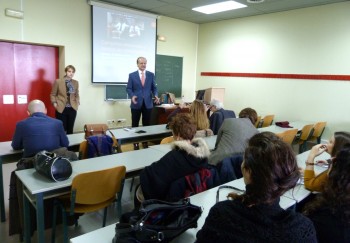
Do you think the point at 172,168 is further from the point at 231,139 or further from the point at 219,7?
the point at 219,7

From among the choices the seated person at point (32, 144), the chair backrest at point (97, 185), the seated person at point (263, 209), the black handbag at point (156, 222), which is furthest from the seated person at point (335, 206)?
the seated person at point (32, 144)

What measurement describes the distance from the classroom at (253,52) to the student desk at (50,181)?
3504 millimetres

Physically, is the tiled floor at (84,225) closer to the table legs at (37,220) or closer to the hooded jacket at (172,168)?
the table legs at (37,220)

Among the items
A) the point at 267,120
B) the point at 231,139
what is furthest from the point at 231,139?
the point at 267,120

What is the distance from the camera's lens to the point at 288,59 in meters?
6.11

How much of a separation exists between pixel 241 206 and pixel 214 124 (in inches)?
114

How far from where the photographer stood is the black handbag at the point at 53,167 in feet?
6.19

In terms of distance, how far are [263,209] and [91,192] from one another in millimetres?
1459

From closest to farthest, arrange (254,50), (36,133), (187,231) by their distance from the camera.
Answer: (187,231), (36,133), (254,50)

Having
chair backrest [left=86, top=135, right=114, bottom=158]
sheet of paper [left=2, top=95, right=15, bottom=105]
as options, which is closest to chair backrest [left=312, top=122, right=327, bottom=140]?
chair backrest [left=86, top=135, right=114, bottom=158]

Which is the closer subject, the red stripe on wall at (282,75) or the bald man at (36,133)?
the bald man at (36,133)

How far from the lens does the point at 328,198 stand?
1.34 m

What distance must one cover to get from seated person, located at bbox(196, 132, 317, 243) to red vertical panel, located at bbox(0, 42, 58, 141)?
506 centimetres

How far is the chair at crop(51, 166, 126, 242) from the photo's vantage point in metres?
1.95
